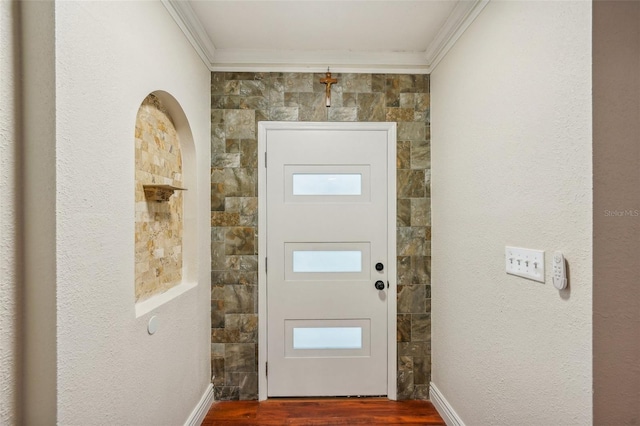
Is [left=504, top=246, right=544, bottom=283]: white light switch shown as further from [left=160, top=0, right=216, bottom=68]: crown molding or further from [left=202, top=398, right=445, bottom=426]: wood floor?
[left=160, top=0, right=216, bottom=68]: crown molding

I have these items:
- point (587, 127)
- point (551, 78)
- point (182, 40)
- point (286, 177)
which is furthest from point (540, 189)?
point (182, 40)

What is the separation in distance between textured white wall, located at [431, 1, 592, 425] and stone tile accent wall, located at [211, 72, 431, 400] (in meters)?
0.21

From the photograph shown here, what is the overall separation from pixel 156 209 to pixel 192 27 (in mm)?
1136

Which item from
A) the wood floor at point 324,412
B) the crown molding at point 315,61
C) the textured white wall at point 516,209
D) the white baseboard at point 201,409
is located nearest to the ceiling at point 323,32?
the crown molding at point 315,61

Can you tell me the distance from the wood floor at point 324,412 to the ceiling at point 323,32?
8.07 feet

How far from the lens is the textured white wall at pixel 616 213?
1038mm

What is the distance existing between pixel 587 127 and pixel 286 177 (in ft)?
5.79

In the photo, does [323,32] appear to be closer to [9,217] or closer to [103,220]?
[103,220]

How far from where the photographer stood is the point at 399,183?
242 cm

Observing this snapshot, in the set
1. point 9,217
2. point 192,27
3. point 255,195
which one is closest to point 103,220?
point 9,217

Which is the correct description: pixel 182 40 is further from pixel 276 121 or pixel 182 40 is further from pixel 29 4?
pixel 29 4

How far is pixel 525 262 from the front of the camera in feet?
4.44

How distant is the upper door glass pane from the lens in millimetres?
2414

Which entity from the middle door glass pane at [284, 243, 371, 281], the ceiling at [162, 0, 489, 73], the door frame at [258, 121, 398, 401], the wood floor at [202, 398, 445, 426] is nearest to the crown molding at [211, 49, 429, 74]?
the ceiling at [162, 0, 489, 73]
